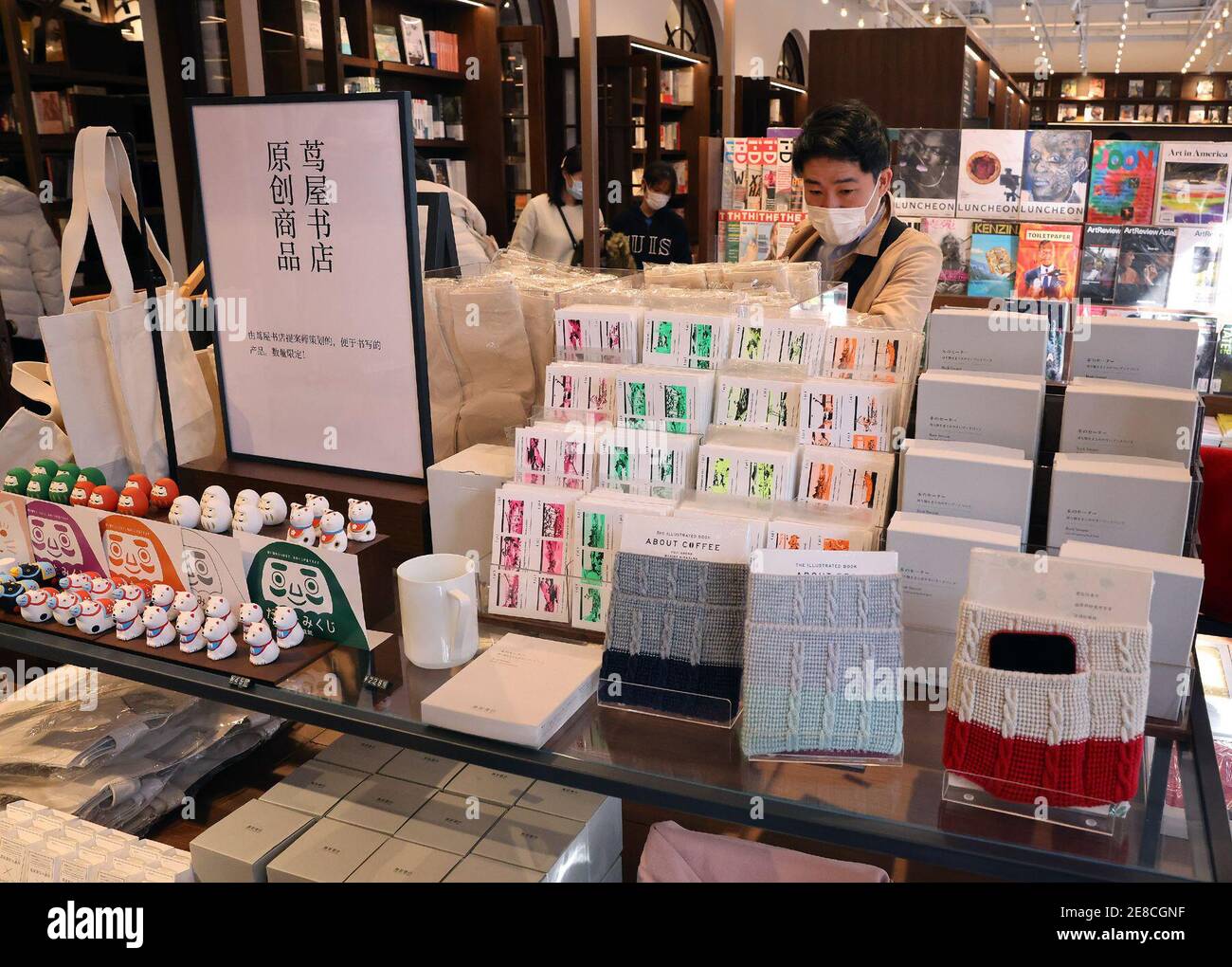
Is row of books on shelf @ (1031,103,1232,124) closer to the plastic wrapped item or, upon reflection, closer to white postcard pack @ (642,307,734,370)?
white postcard pack @ (642,307,734,370)

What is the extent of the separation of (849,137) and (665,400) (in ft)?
4.15

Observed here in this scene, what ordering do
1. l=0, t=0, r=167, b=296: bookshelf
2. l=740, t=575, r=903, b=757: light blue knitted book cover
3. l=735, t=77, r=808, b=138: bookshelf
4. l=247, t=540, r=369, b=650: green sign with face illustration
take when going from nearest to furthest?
l=740, t=575, r=903, b=757: light blue knitted book cover, l=247, t=540, r=369, b=650: green sign with face illustration, l=0, t=0, r=167, b=296: bookshelf, l=735, t=77, r=808, b=138: bookshelf

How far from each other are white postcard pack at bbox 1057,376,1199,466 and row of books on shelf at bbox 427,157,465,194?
614 centimetres

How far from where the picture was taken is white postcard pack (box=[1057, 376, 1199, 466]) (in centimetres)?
138

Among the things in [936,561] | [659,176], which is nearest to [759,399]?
[936,561]

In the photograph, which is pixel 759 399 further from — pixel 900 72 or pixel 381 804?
pixel 900 72

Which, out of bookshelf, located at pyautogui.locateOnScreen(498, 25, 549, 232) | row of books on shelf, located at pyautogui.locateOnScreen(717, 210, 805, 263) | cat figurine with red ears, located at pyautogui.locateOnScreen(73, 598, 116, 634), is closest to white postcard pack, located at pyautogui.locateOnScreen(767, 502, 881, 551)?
cat figurine with red ears, located at pyautogui.locateOnScreen(73, 598, 116, 634)

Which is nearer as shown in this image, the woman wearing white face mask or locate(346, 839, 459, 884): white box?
locate(346, 839, 459, 884): white box

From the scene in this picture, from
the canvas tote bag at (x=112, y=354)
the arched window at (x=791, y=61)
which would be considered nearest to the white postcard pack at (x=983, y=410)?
the canvas tote bag at (x=112, y=354)

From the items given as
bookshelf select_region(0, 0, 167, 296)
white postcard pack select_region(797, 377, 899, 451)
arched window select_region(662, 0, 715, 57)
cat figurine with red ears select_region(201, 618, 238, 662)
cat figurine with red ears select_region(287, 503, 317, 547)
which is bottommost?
cat figurine with red ears select_region(201, 618, 238, 662)

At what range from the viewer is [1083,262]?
159 inches

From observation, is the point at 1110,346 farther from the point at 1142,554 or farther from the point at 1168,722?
the point at 1168,722

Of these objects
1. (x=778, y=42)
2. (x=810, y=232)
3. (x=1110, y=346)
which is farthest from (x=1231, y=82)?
(x=1110, y=346)

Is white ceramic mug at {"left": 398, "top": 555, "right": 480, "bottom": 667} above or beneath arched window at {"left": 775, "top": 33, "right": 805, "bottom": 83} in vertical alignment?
beneath
